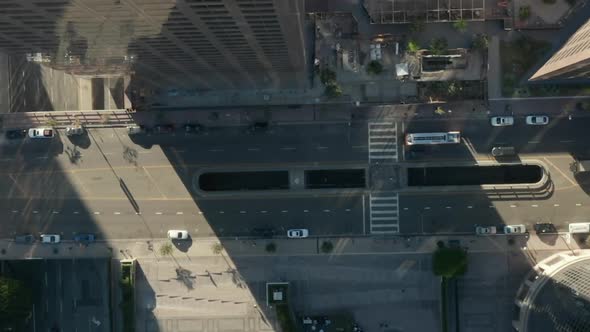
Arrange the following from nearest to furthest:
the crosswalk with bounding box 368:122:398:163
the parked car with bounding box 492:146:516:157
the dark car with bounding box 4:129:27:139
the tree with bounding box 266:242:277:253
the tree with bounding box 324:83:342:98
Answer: the tree with bounding box 324:83:342:98 → the parked car with bounding box 492:146:516:157 → the tree with bounding box 266:242:277:253 → the crosswalk with bounding box 368:122:398:163 → the dark car with bounding box 4:129:27:139

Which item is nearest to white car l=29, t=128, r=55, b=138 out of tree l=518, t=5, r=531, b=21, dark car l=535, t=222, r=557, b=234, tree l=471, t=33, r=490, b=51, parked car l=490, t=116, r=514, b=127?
tree l=471, t=33, r=490, b=51

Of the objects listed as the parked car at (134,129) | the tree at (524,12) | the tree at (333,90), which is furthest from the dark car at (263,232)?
the tree at (524,12)

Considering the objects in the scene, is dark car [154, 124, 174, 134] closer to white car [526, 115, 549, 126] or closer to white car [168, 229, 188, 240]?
white car [168, 229, 188, 240]

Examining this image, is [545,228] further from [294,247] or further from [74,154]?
[74,154]

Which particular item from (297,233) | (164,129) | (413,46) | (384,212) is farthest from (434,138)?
(164,129)

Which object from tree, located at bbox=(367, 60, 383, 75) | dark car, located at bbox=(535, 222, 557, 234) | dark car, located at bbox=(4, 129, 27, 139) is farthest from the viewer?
dark car, located at bbox=(4, 129, 27, 139)

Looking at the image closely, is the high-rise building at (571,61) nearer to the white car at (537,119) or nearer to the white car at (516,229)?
the white car at (537,119)

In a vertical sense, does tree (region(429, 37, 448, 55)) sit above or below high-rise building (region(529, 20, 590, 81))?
above
